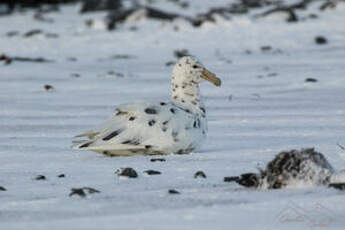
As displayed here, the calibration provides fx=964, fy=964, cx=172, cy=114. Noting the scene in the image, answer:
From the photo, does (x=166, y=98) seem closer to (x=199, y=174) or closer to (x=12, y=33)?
(x=199, y=174)

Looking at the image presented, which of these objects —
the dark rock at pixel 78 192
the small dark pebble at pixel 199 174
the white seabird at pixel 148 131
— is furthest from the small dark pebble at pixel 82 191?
the white seabird at pixel 148 131

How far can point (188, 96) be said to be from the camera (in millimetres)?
7707

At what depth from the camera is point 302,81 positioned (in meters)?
12.3

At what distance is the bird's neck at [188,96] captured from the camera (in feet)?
25.0

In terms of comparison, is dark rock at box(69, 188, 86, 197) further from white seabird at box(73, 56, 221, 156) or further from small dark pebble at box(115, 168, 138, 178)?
white seabird at box(73, 56, 221, 156)

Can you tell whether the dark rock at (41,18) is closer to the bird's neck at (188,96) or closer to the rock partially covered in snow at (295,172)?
the bird's neck at (188,96)

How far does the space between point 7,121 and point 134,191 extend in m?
4.03

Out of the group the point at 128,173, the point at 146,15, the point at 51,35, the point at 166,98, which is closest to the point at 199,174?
the point at 128,173

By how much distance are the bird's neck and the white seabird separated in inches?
3.6

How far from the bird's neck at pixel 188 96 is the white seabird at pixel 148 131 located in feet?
0.30

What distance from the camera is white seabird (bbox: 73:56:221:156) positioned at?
7.07m

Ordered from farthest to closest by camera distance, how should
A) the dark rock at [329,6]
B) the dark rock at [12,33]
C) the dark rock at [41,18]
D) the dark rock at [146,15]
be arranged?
the dark rock at [41,18] → the dark rock at [146,15] → the dark rock at [329,6] → the dark rock at [12,33]

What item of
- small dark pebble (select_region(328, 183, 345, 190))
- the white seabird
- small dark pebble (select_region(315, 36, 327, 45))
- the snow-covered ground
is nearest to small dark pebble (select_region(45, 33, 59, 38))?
the snow-covered ground

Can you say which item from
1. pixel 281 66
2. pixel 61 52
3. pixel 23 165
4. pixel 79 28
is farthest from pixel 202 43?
pixel 23 165
